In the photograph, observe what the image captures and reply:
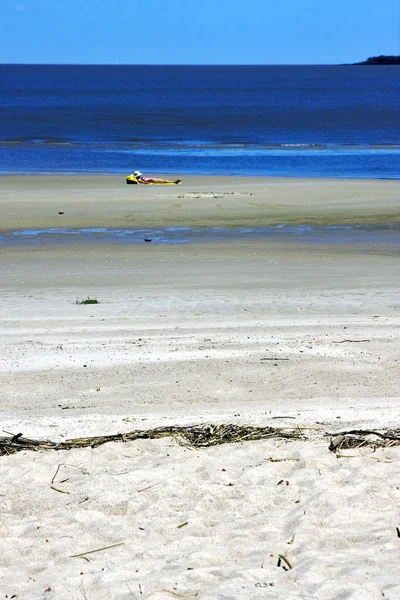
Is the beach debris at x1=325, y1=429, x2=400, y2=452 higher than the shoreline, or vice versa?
the shoreline

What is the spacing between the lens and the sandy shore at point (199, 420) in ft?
13.6

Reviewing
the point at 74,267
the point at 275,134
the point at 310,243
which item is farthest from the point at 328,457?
the point at 275,134

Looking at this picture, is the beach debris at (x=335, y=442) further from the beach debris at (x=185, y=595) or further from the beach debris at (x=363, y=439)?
the beach debris at (x=185, y=595)

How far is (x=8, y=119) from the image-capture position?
6531cm

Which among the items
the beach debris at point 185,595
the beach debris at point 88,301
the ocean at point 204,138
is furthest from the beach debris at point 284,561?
the ocean at point 204,138

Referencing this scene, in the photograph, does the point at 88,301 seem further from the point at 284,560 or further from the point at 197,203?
the point at 197,203

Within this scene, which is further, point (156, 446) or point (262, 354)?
point (262, 354)

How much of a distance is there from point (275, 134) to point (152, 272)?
40435 millimetres

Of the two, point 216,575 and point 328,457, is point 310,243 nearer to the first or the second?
point 328,457

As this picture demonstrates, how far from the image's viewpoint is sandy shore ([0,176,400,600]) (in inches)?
163

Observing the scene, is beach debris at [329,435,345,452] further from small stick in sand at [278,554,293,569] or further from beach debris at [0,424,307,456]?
small stick in sand at [278,554,293,569]

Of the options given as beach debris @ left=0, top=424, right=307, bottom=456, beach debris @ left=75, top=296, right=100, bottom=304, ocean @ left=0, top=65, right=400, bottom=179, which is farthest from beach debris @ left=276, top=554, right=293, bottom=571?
ocean @ left=0, top=65, right=400, bottom=179

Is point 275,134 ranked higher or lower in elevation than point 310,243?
higher

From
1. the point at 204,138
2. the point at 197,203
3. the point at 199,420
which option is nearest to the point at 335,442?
the point at 199,420
